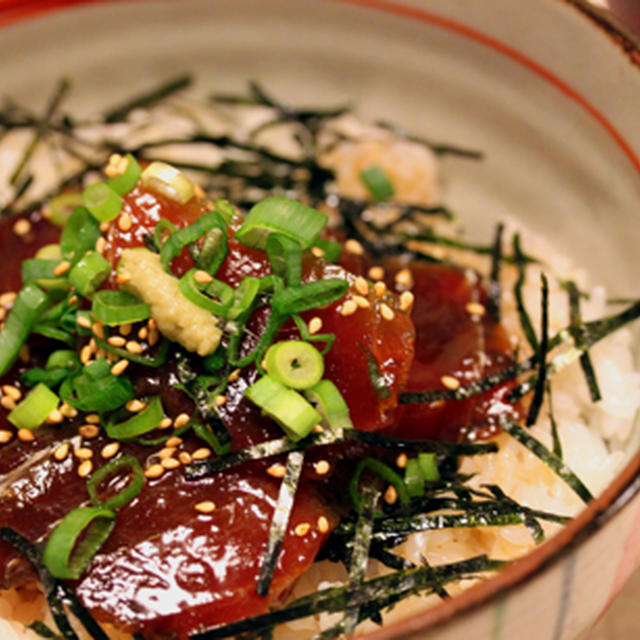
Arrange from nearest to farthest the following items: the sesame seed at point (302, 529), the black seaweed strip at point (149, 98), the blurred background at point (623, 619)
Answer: the sesame seed at point (302, 529)
the blurred background at point (623, 619)
the black seaweed strip at point (149, 98)

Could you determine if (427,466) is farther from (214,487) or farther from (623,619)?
(623,619)

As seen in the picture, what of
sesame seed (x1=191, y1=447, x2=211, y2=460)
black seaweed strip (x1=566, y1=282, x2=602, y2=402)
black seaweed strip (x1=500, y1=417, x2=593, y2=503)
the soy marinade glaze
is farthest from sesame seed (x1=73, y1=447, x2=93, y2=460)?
black seaweed strip (x1=566, y1=282, x2=602, y2=402)

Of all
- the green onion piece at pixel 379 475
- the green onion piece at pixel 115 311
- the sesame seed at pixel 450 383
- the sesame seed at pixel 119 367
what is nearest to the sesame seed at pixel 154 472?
the sesame seed at pixel 119 367

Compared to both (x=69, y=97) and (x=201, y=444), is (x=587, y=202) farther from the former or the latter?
(x=69, y=97)

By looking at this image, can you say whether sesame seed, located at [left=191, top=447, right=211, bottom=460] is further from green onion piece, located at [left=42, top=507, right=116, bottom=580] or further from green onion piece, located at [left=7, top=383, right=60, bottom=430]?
green onion piece, located at [left=7, top=383, right=60, bottom=430]

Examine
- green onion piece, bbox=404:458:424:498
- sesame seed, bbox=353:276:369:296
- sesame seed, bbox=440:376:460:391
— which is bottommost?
green onion piece, bbox=404:458:424:498

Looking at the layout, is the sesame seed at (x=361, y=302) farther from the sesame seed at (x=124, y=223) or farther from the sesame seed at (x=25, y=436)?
the sesame seed at (x=25, y=436)
